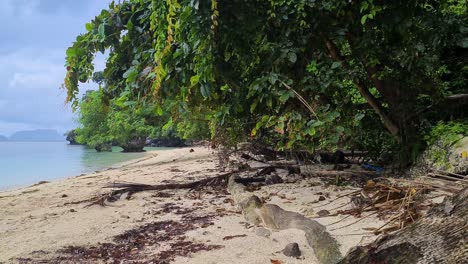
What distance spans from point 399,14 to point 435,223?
10.3 feet

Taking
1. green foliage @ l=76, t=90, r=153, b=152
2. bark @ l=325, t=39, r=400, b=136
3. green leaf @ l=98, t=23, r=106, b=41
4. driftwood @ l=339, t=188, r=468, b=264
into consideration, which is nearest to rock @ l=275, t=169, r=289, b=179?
bark @ l=325, t=39, r=400, b=136

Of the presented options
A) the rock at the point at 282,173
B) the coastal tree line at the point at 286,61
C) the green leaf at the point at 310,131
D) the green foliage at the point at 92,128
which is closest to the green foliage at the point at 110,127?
the green foliage at the point at 92,128

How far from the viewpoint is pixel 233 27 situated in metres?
3.97

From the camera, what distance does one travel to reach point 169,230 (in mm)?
3926

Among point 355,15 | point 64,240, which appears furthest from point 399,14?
point 64,240

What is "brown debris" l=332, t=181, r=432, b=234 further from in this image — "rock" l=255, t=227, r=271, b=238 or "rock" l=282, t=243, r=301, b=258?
"rock" l=255, t=227, r=271, b=238

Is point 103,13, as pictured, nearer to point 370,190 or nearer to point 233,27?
point 233,27

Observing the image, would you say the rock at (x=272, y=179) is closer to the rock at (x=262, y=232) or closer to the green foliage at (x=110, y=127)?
the rock at (x=262, y=232)

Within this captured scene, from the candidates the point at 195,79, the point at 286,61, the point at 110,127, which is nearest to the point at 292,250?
the point at 195,79

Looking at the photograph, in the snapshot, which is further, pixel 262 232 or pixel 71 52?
pixel 71 52

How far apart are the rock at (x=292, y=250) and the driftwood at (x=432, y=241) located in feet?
3.26

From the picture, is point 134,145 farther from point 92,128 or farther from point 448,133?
point 448,133

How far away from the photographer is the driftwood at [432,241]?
4.81ft

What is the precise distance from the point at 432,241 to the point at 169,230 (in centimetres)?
292
